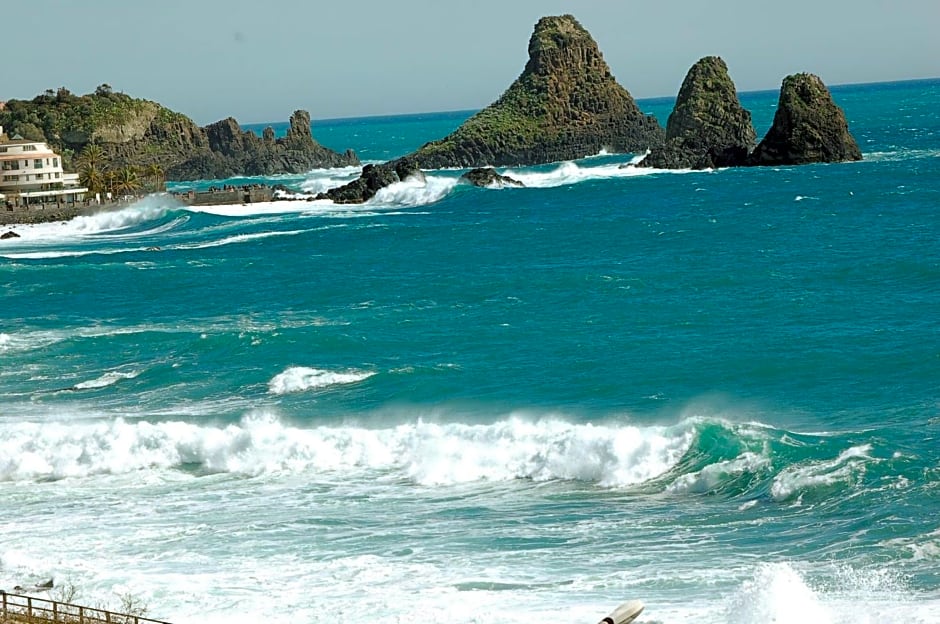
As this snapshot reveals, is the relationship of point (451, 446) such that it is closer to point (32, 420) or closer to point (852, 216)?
point (32, 420)

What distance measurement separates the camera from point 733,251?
5628cm

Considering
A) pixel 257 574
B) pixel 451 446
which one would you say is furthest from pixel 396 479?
pixel 257 574

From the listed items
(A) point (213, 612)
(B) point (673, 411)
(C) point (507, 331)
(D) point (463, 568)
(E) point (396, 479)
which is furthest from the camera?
(C) point (507, 331)

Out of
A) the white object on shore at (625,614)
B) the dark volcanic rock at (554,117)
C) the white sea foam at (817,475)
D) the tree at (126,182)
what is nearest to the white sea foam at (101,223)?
the tree at (126,182)

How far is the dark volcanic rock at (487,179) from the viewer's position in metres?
103

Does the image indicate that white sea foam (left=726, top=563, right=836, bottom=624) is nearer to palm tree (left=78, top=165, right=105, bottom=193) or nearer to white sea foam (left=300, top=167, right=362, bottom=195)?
palm tree (left=78, top=165, right=105, bottom=193)

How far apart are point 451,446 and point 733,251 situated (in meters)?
30.6

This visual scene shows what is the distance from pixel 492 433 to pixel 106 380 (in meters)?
13.0

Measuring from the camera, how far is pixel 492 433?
95.1ft

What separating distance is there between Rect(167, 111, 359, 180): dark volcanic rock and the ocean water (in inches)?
3424

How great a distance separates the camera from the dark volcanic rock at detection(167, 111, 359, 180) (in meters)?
148

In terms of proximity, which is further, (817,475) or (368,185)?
(368,185)

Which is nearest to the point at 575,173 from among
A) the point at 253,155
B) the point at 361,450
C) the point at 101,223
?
the point at 101,223

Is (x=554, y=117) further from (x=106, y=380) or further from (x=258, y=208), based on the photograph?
(x=106, y=380)
